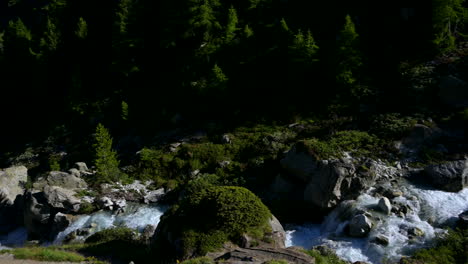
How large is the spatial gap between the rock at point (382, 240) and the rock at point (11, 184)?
1115 inches

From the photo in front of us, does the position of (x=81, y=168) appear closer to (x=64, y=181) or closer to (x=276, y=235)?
(x=64, y=181)

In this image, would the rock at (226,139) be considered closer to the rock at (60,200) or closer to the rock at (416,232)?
Result: the rock at (60,200)

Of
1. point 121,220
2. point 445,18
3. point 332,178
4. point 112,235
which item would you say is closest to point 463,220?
point 332,178

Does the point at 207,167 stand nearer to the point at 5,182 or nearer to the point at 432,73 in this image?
the point at 5,182

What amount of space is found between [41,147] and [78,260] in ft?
102

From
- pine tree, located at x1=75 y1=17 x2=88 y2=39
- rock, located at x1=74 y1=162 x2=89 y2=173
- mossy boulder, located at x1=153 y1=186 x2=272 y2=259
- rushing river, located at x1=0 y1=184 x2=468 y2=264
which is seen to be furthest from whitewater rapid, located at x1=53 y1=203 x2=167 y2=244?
pine tree, located at x1=75 y1=17 x2=88 y2=39

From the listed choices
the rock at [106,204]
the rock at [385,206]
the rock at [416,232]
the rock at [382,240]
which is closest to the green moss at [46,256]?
the rock at [106,204]

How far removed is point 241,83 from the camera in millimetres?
A: 39688

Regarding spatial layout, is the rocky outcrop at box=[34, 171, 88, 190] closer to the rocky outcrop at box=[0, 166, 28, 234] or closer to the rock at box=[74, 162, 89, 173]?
the rock at box=[74, 162, 89, 173]

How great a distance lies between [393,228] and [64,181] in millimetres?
25263

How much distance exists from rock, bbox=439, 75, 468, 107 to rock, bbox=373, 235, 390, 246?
17342mm

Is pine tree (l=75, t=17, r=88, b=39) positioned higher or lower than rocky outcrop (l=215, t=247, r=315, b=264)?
higher

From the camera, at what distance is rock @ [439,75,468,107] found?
30828mm

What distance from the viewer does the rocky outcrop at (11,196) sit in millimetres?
29933
